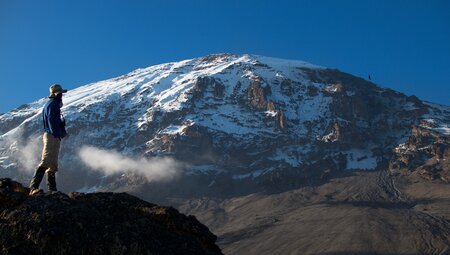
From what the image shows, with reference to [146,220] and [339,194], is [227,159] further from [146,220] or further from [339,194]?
[146,220]

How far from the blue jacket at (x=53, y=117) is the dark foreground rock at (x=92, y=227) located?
4.20 feet

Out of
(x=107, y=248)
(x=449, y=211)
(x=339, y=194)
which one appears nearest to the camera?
(x=107, y=248)

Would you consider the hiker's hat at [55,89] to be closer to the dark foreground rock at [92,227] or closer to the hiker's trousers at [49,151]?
the hiker's trousers at [49,151]

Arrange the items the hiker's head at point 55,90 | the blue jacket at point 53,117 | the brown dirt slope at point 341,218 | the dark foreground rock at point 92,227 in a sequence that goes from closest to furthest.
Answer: the dark foreground rock at point 92,227 → the blue jacket at point 53,117 → the hiker's head at point 55,90 → the brown dirt slope at point 341,218

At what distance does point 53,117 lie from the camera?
9047 millimetres

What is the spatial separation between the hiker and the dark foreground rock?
1057 mm

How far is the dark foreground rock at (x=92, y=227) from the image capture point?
21.2 feet

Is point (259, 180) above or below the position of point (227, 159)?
below

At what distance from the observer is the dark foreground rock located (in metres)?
6.47

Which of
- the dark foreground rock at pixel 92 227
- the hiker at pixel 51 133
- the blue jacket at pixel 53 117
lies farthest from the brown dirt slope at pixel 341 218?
the dark foreground rock at pixel 92 227

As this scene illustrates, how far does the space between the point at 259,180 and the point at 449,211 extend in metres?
67.7

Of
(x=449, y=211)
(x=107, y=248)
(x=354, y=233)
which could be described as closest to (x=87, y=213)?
(x=107, y=248)

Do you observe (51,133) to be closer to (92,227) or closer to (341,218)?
(92,227)

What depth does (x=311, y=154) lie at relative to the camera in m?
199
